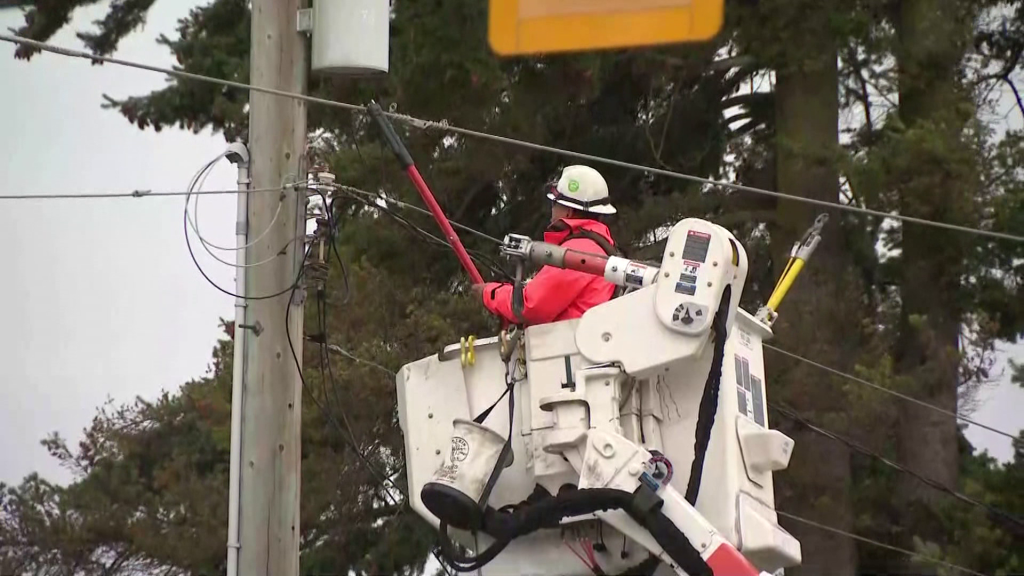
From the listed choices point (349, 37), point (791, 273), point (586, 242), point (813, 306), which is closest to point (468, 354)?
point (586, 242)

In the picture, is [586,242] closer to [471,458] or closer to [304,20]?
[471,458]

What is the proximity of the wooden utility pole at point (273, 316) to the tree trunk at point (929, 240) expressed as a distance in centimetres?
668

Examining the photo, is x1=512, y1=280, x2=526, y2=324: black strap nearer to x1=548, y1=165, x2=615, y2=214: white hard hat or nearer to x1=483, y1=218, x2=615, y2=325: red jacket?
x1=483, y1=218, x2=615, y2=325: red jacket

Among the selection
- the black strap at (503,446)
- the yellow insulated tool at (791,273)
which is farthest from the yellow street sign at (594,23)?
the black strap at (503,446)

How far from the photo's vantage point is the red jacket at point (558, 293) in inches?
253

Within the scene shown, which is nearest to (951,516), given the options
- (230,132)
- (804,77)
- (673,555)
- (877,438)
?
(877,438)

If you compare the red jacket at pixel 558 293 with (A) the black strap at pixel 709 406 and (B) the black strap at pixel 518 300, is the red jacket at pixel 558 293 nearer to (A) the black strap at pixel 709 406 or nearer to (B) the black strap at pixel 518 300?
(B) the black strap at pixel 518 300

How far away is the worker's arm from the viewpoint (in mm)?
6414

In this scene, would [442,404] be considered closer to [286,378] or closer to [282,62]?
[286,378]

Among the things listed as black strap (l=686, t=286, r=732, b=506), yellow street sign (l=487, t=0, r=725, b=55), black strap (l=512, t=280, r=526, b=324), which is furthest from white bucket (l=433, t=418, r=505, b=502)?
yellow street sign (l=487, t=0, r=725, b=55)

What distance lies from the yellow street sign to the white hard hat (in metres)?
5.49

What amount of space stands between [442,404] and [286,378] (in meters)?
1.32

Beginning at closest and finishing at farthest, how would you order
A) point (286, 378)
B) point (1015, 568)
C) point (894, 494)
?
point (286, 378), point (1015, 568), point (894, 494)

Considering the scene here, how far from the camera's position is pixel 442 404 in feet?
21.7
